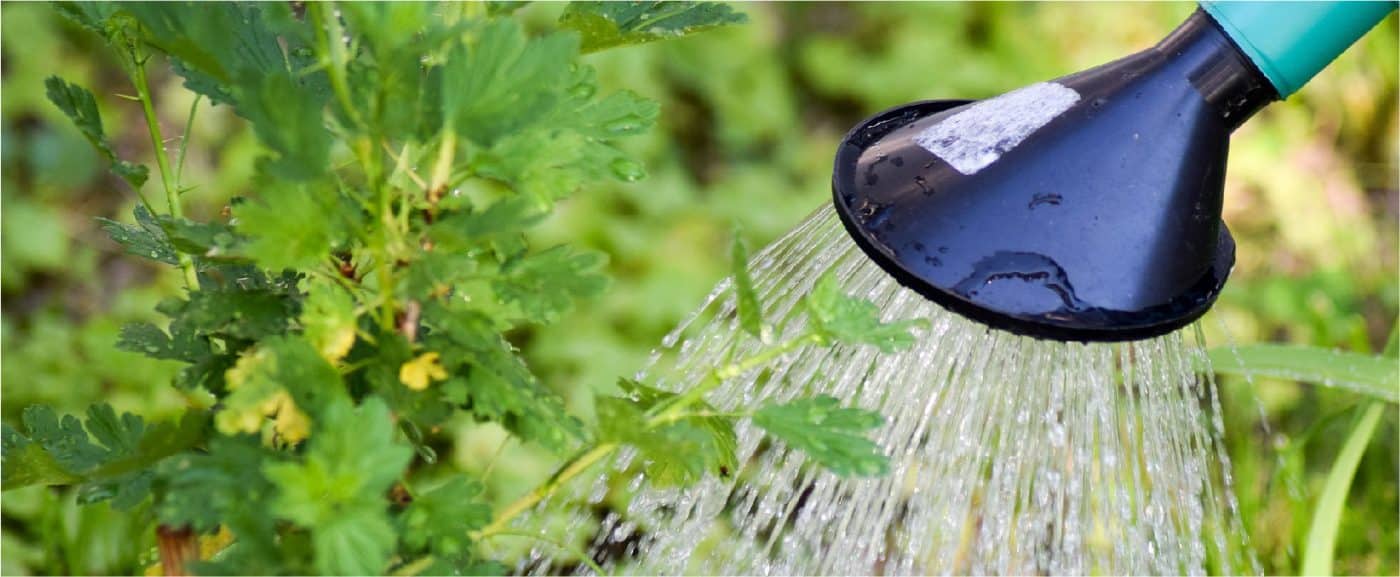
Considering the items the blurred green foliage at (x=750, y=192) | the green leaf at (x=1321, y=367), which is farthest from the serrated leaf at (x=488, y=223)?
the blurred green foliage at (x=750, y=192)

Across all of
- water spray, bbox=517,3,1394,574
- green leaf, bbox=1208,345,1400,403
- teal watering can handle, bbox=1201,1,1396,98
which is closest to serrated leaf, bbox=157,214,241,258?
water spray, bbox=517,3,1394,574

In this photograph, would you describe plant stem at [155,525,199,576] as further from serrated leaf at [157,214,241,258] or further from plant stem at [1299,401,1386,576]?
plant stem at [1299,401,1386,576]

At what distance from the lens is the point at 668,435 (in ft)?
1.70

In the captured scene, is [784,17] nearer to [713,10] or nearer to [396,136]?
[713,10]

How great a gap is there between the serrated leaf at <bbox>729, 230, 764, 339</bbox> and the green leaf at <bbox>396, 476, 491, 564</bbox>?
0.14m

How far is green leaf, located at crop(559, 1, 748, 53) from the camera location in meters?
0.61

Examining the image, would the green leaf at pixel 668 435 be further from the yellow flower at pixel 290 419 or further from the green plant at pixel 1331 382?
the green plant at pixel 1331 382

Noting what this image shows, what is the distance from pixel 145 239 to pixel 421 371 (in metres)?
0.26

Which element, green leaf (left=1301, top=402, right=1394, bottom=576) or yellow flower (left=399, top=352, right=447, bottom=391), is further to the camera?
green leaf (left=1301, top=402, right=1394, bottom=576)

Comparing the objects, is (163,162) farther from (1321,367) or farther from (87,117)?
(1321,367)

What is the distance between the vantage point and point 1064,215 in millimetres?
625

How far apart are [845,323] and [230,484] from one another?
0.87 feet

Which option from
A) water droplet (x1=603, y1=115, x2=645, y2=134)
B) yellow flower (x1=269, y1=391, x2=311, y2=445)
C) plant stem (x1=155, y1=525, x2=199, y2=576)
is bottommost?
plant stem (x1=155, y1=525, x2=199, y2=576)

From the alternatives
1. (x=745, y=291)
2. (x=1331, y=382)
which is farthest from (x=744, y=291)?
(x=1331, y=382)
